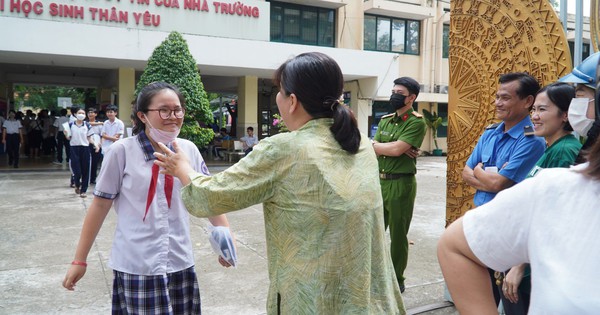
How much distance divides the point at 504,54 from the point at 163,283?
2558 mm

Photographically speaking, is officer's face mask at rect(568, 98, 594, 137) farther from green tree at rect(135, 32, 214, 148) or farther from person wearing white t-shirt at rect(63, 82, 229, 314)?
green tree at rect(135, 32, 214, 148)

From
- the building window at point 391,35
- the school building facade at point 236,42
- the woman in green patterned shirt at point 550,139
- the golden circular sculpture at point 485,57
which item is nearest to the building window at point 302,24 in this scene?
the school building facade at point 236,42

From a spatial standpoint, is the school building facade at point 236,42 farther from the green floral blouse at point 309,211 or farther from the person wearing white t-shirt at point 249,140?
the green floral blouse at point 309,211

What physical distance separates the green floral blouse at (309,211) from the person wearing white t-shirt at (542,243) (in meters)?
0.46

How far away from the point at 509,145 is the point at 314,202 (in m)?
1.67

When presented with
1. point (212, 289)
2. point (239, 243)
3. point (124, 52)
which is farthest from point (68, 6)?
point (212, 289)

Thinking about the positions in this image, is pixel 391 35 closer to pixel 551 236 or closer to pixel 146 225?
pixel 146 225

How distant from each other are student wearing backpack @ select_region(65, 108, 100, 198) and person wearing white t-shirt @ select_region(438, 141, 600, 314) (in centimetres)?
851

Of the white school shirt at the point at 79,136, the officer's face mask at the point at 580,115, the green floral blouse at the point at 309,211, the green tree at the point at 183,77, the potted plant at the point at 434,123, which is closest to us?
the green floral blouse at the point at 309,211

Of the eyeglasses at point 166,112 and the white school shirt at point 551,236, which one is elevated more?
the eyeglasses at point 166,112

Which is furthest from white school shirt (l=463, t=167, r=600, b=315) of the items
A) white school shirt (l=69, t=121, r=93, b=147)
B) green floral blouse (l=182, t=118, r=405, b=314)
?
white school shirt (l=69, t=121, r=93, b=147)

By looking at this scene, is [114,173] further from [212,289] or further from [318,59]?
[212,289]

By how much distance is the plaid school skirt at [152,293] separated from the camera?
215 centimetres

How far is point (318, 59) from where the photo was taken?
1.61 m
